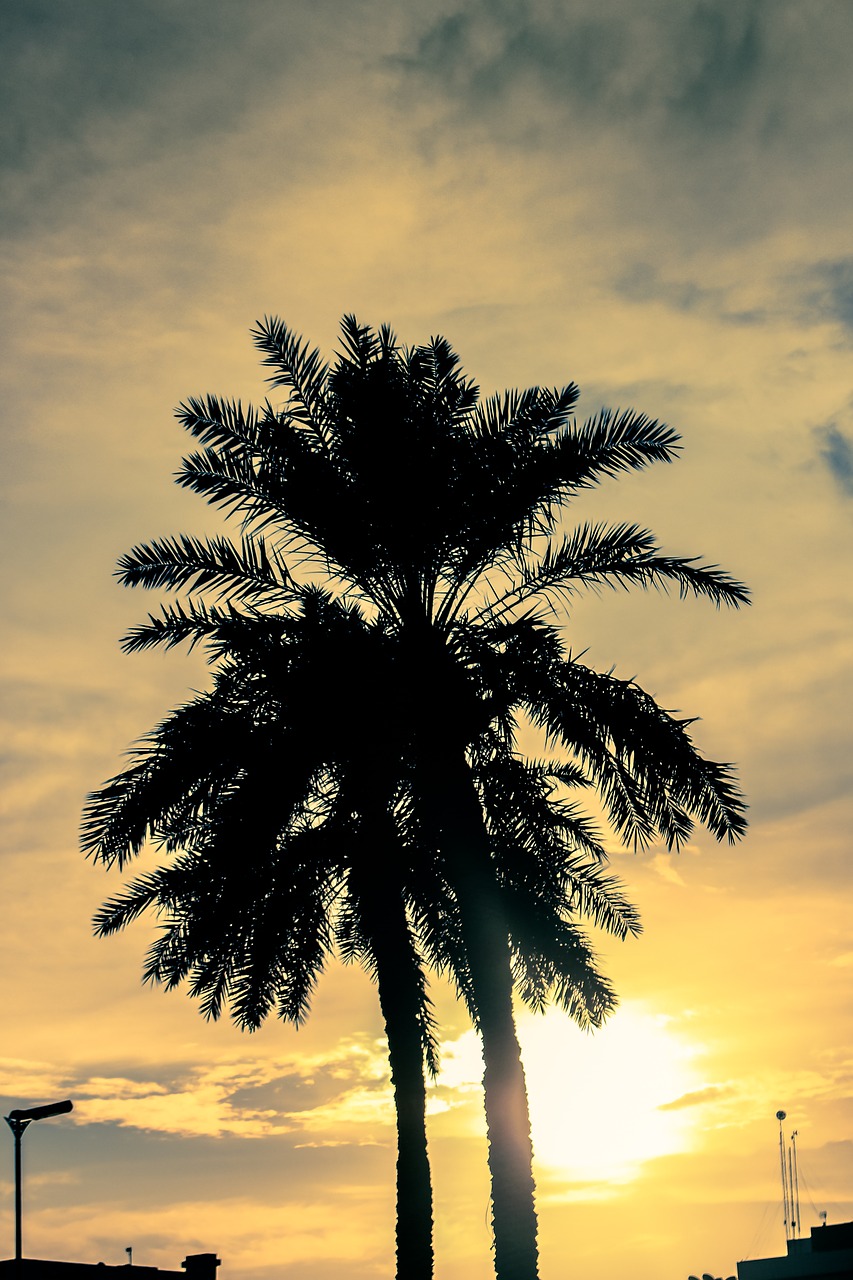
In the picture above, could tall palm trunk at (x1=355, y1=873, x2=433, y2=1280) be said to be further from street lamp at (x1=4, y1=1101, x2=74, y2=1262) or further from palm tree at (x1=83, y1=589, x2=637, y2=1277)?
street lamp at (x1=4, y1=1101, x2=74, y2=1262)

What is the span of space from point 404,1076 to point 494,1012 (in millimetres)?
3364

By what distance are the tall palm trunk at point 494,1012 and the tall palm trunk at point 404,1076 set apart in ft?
6.09

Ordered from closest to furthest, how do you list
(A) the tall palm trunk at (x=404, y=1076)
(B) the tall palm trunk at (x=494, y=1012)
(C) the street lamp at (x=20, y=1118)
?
(B) the tall palm trunk at (x=494, y=1012) → (A) the tall palm trunk at (x=404, y=1076) → (C) the street lamp at (x=20, y=1118)

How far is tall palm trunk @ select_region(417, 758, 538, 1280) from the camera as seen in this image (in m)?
17.1

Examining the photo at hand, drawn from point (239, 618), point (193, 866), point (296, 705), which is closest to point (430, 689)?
point (296, 705)

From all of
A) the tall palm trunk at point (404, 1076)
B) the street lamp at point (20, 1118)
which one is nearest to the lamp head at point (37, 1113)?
the street lamp at point (20, 1118)

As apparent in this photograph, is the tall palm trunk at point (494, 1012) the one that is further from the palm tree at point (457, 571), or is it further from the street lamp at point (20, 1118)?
the street lamp at point (20, 1118)

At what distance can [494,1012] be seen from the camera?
58.9 feet

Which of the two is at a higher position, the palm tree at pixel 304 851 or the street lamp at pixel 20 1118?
the palm tree at pixel 304 851

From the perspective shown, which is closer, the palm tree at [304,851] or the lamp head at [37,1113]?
the palm tree at [304,851]

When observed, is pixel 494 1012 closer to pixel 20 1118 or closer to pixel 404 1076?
pixel 404 1076

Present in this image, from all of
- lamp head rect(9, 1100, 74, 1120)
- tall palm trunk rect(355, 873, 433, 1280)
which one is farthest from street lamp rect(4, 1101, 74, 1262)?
tall palm trunk rect(355, 873, 433, 1280)

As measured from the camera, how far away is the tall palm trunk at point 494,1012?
1714 centimetres

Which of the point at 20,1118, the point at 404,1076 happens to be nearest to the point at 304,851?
the point at 404,1076
